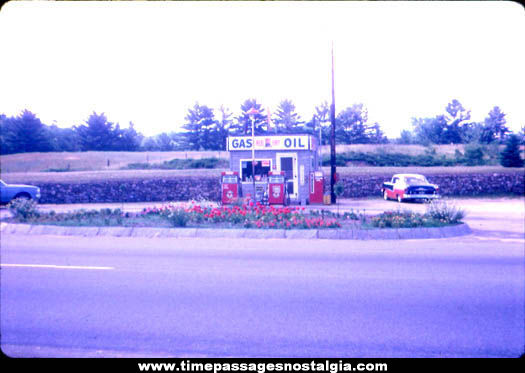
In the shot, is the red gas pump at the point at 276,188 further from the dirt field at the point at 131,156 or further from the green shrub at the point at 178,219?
the dirt field at the point at 131,156

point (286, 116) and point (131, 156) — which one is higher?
point (286, 116)

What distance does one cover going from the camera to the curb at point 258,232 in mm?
12320

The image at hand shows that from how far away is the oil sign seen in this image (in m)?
22.3

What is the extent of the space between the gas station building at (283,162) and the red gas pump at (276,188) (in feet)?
4.67

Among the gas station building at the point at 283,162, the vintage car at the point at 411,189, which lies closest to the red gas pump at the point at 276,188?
the gas station building at the point at 283,162

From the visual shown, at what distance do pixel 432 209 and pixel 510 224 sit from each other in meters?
3.18

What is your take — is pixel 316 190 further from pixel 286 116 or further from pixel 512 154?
pixel 286 116

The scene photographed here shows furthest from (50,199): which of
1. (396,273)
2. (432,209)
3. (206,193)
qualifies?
(396,273)

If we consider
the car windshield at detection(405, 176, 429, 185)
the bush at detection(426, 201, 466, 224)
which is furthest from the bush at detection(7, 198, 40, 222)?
the car windshield at detection(405, 176, 429, 185)

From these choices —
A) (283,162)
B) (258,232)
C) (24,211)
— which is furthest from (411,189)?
(24,211)

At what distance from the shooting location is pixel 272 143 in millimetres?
22453

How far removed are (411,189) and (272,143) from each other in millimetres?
8122

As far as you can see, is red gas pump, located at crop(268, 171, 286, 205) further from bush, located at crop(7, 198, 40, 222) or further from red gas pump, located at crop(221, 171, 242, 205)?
bush, located at crop(7, 198, 40, 222)

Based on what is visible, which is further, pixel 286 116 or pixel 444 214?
pixel 286 116
